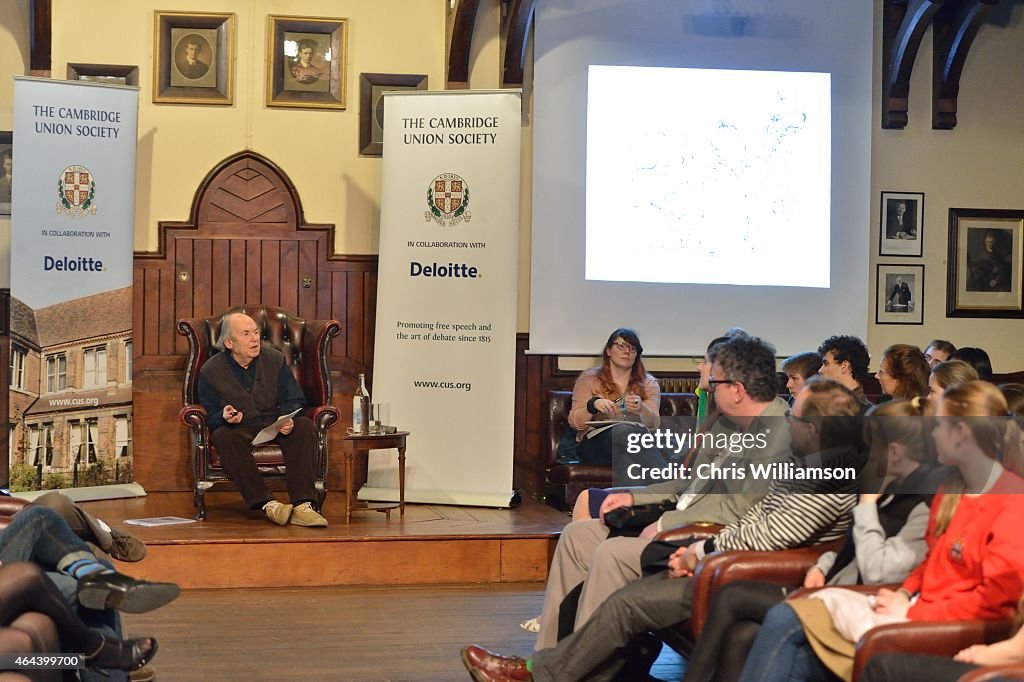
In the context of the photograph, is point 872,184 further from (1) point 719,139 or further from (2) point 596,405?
(2) point 596,405

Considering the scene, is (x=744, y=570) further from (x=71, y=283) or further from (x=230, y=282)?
(x=230, y=282)

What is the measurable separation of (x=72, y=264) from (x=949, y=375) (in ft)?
15.7

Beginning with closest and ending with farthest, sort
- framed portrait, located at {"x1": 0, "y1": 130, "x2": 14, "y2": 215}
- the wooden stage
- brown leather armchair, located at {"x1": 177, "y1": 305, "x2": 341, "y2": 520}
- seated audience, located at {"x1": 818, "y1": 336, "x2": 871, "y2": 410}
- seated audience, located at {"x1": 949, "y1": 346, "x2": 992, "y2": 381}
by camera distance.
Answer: seated audience, located at {"x1": 818, "y1": 336, "x2": 871, "y2": 410} → seated audience, located at {"x1": 949, "y1": 346, "x2": 992, "y2": 381} → the wooden stage → brown leather armchair, located at {"x1": 177, "y1": 305, "x2": 341, "y2": 520} → framed portrait, located at {"x1": 0, "y1": 130, "x2": 14, "y2": 215}

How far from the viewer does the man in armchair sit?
6004 mm

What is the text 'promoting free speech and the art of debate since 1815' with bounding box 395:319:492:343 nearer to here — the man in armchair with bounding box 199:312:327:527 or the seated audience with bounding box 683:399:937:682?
the man in armchair with bounding box 199:312:327:527

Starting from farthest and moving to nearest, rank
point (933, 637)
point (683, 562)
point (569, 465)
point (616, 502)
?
point (569, 465) → point (616, 502) → point (683, 562) → point (933, 637)

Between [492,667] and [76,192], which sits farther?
[76,192]

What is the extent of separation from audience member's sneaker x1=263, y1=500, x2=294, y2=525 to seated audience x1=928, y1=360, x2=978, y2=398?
3.24m

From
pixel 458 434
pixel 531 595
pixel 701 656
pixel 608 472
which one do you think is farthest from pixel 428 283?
pixel 701 656

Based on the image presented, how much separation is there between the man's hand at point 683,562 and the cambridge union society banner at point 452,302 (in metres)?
3.16

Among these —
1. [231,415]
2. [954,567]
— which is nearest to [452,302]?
[231,415]

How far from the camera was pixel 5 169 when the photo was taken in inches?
285

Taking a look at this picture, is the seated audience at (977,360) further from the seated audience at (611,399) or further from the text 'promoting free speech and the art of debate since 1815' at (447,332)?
the text 'promoting free speech and the art of debate since 1815' at (447,332)

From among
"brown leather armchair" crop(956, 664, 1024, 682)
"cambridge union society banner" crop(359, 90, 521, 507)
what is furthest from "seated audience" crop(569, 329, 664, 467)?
"brown leather armchair" crop(956, 664, 1024, 682)
